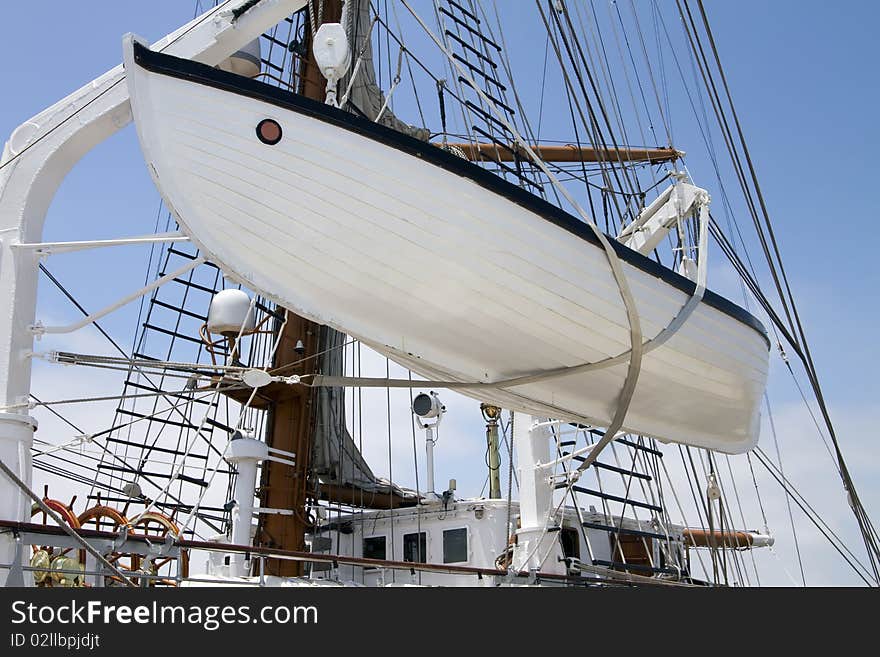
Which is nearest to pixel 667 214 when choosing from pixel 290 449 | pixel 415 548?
pixel 415 548

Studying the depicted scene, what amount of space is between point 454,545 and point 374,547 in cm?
152

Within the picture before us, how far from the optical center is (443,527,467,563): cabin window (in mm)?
13008

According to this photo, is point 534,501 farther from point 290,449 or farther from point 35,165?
point 35,165

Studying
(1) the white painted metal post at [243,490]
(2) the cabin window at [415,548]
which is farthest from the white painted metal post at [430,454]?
(1) the white painted metal post at [243,490]

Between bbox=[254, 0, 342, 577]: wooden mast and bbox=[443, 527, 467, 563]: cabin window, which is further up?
bbox=[254, 0, 342, 577]: wooden mast

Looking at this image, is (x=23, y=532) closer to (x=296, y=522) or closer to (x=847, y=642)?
(x=847, y=642)

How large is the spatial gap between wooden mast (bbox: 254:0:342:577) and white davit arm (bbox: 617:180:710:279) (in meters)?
6.21

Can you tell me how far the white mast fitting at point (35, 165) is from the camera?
749 cm

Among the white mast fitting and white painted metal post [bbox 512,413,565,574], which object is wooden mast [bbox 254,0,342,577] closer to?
white painted metal post [bbox 512,413,565,574]

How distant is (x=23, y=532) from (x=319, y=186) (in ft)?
11.9

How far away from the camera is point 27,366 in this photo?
25.6 feet

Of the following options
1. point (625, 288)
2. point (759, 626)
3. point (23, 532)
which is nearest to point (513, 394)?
point (625, 288)

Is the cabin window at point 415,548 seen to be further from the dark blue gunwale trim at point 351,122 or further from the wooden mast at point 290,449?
the dark blue gunwale trim at point 351,122

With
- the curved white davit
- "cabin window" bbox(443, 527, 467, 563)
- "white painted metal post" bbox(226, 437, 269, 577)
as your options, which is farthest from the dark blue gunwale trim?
"cabin window" bbox(443, 527, 467, 563)
